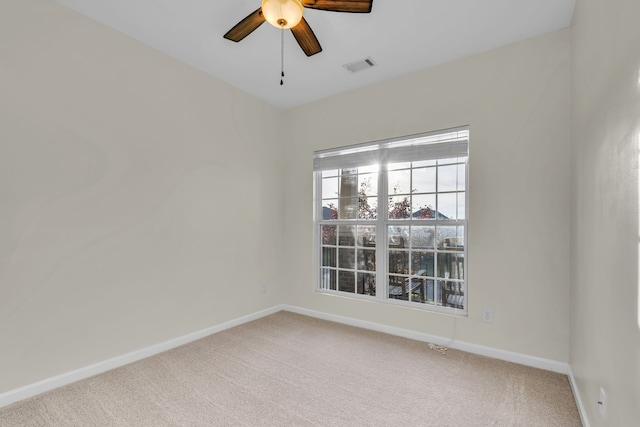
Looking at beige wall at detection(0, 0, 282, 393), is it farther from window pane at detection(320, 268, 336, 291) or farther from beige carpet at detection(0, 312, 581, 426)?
window pane at detection(320, 268, 336, 291)

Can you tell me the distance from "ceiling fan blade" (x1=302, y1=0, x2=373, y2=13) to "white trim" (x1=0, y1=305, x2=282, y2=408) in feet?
9.72

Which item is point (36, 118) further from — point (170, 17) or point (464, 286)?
point (464, 286)

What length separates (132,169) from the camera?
266cm

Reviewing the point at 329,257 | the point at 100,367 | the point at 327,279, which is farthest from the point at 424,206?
the point at 100,367

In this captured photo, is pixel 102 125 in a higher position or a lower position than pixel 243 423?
higher

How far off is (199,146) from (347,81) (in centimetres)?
172

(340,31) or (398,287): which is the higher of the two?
(340,31)

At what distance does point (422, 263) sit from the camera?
3.21 meters

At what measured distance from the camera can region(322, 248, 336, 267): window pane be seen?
3904mm

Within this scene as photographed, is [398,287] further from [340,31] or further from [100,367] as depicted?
[100,367]

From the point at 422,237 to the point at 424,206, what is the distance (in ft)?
1.05

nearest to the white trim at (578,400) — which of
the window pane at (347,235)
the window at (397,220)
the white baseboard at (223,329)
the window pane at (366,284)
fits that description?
the white baseboard at (223,329)

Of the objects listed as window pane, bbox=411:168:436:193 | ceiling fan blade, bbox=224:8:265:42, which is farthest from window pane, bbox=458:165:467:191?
ceiling fan blade, bbox=224:8:265:42

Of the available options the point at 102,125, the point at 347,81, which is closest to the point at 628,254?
the point at 347,81
